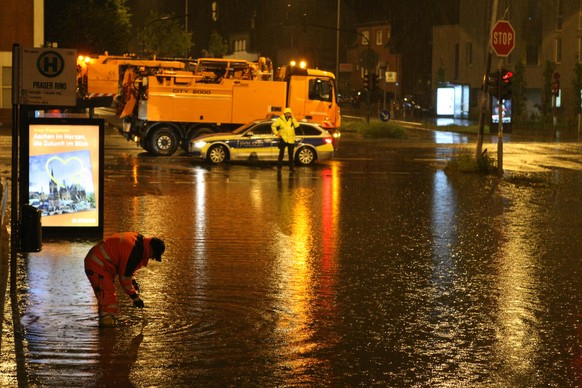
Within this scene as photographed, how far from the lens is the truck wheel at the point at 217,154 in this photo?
29.5 meters

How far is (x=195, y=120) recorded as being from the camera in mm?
33250

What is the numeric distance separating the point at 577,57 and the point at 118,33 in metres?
29.2

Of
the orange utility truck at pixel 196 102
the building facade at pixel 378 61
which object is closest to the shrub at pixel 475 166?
the orange utility truck at pixel 196 102

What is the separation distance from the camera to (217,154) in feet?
97.0

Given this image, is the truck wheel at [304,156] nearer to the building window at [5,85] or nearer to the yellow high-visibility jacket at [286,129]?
the yellow high-visibility jacket at [286,129]

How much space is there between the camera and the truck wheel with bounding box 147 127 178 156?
3281cm

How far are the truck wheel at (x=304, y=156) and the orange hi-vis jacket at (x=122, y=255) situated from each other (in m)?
20.6

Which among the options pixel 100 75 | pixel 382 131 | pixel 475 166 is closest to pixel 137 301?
pixel 475 166

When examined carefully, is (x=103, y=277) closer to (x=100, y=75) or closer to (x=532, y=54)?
(x=100, y=75)

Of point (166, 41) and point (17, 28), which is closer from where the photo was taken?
point (17, 28)

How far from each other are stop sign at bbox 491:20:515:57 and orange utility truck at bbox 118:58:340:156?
32.0 ft

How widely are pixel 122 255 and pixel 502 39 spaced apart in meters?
18.4

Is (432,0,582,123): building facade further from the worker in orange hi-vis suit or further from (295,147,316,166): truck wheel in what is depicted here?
the worker in orange hi-vis suit

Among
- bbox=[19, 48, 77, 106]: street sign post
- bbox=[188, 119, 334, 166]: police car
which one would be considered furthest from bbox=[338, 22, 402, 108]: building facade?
bbox=[19, 48, 77, 106]: street sign post
